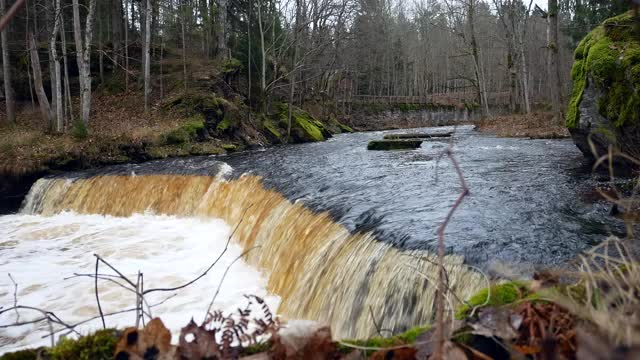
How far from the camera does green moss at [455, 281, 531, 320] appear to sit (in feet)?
6.70

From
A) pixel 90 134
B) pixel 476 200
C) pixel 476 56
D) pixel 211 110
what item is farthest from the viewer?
pixel 476 56

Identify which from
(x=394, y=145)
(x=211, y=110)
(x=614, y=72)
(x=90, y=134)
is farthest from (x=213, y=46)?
(x=614, y=72)

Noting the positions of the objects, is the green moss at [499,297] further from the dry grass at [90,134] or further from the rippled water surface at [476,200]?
the dry grass at [90,134]

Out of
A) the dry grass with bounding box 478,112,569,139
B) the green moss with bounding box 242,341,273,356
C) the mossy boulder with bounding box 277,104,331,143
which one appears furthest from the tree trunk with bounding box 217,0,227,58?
the green moss with bounding box 242,341,273,356

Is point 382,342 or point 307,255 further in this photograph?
point 307,255

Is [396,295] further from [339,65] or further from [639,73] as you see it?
[339,65]

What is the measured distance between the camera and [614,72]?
835 centimetres

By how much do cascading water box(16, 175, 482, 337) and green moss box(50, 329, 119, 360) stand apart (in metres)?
1.30

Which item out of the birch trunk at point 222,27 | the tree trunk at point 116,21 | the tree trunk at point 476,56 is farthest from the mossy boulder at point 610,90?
the tree trunk at point 116,21

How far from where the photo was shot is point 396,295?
4.07 metres

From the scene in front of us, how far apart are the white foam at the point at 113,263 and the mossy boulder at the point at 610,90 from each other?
6702 millimetres

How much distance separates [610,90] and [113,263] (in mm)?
9641

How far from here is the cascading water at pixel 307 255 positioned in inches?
158

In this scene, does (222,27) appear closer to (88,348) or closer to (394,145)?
(394,145)
